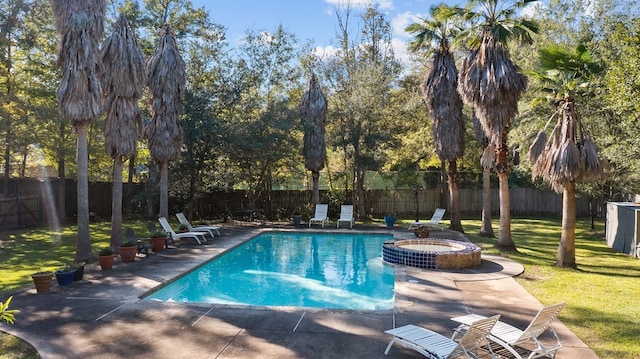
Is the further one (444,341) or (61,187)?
(61,187)

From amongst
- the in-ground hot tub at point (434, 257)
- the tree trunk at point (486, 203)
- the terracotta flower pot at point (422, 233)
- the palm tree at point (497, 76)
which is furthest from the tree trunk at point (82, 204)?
the tree trunk at point (486, 203)

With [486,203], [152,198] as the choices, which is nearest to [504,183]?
[486,203]

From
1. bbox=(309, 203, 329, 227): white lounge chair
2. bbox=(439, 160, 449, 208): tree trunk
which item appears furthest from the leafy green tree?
bbox=(439, 160, 449, 208): tree trunk

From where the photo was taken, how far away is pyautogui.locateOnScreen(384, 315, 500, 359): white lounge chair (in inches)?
191

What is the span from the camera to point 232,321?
22.4 feet

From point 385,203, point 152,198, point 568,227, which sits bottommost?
point 568,227

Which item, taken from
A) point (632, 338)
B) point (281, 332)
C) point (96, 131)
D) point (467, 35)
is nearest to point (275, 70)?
point (96, 131)

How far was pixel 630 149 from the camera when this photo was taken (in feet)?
39.4

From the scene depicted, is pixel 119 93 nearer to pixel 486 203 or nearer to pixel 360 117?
pixel 360 117

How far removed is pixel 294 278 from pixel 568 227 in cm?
715

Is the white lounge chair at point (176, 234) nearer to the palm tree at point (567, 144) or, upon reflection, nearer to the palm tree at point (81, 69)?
the palm tree at point (81, 69)

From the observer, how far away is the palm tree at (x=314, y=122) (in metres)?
21.7

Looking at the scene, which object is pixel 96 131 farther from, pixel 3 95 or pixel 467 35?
pixel 467 35

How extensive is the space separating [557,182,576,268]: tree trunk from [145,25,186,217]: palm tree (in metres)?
13.6
